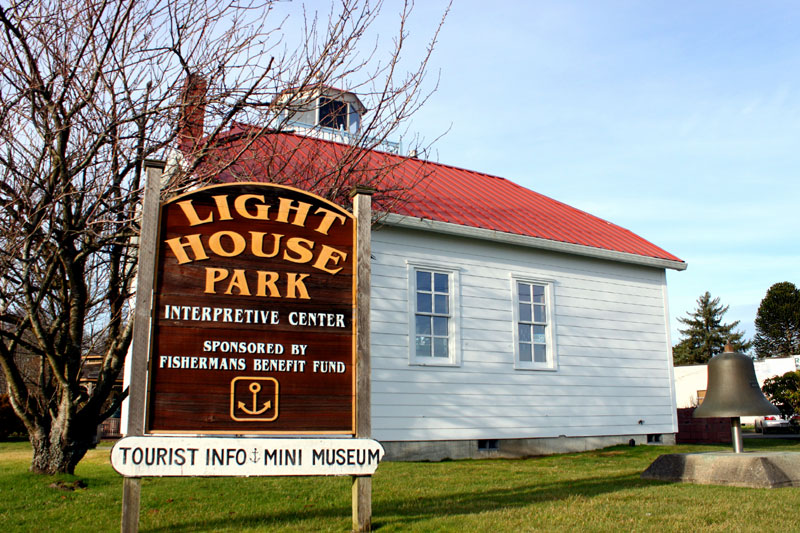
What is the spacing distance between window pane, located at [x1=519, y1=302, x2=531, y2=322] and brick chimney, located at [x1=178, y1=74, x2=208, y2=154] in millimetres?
8048

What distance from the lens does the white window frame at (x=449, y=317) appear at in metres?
12.6

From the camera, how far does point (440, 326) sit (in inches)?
516

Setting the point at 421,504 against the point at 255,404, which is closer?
the point at 255,404

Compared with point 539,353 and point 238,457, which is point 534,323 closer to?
point 539,353

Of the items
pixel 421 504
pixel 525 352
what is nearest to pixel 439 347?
pixel 525 352

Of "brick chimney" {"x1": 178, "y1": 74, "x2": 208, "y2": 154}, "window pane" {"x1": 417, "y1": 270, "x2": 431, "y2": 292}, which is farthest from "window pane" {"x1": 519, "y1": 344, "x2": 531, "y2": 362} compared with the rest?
"brick chimney" {"x1": 178, "y1": 74, "x2": 208, "y2": 154}

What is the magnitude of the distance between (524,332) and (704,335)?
183ft

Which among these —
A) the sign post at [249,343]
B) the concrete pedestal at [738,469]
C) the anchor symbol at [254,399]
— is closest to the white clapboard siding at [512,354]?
the concrete pedestal at [738,469]

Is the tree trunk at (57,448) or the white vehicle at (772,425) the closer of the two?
the tree trunk at (57,448)

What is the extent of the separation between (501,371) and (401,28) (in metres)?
7.40

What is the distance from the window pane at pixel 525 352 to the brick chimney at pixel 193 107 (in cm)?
826

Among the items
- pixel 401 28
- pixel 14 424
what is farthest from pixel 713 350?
pixel 401 28

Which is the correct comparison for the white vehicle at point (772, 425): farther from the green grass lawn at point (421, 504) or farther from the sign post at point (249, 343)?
the sign post at point (249, 343)

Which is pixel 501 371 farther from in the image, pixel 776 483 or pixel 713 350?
pixel 713 350
